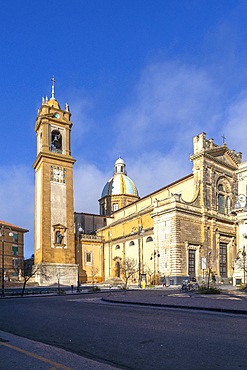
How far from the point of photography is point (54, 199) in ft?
177

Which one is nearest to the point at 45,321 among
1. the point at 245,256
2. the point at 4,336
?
the point at 4,336

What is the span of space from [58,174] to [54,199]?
3.77 m

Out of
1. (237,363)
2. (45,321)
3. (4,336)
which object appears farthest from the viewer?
(45,321)

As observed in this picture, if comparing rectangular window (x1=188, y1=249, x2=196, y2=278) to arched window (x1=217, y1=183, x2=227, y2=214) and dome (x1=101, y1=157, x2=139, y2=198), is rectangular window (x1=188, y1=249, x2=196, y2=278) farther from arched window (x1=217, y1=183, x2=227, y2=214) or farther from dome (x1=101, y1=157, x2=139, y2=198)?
dome (x1=101, y1=157, x2=139, y2=198)

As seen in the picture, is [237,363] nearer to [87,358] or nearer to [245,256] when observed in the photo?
[87,358]

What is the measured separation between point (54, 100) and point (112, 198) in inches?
1063

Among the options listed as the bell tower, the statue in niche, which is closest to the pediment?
the bell tower

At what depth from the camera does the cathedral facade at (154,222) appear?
48562 millimetres

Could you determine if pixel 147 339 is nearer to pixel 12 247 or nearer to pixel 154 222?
pixel 154 222

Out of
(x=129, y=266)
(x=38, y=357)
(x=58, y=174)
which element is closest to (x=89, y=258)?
(x=129, y=266)

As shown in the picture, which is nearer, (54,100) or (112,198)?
(54,100)

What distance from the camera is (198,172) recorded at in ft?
178

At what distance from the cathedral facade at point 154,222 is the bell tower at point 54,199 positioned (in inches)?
5.2

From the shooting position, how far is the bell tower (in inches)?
2040
